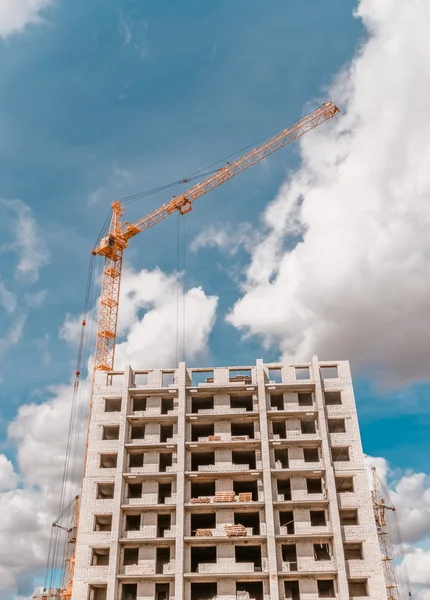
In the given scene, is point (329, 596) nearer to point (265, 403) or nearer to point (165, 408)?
point (265, 403)

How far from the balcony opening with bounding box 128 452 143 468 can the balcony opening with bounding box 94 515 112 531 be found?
7.24 metres

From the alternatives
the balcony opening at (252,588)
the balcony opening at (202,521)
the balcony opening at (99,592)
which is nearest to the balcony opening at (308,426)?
the balcony opening at (202,521)

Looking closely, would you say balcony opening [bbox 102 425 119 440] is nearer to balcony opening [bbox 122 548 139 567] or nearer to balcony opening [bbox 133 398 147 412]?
balcony opening [bbox 133 398 147 412]

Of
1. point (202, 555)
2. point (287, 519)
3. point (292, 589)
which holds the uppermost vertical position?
point (287, 519)

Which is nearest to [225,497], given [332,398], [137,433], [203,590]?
[203,590]

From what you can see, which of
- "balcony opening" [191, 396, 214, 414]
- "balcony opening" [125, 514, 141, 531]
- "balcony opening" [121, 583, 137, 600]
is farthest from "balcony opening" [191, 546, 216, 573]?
"balcony opening" [191, 396, 214, 414]

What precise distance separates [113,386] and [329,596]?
3596 centimetres

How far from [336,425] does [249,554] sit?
1919cm

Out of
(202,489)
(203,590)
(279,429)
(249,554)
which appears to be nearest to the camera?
(203,590)

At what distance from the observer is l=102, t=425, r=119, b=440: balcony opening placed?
76062 mm

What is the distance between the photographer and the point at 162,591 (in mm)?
67375

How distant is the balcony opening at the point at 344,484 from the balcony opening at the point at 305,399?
1022 centimetres

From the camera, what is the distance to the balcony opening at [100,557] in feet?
226

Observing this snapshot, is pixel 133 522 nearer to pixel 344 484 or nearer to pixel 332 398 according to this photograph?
pixel 344 484
